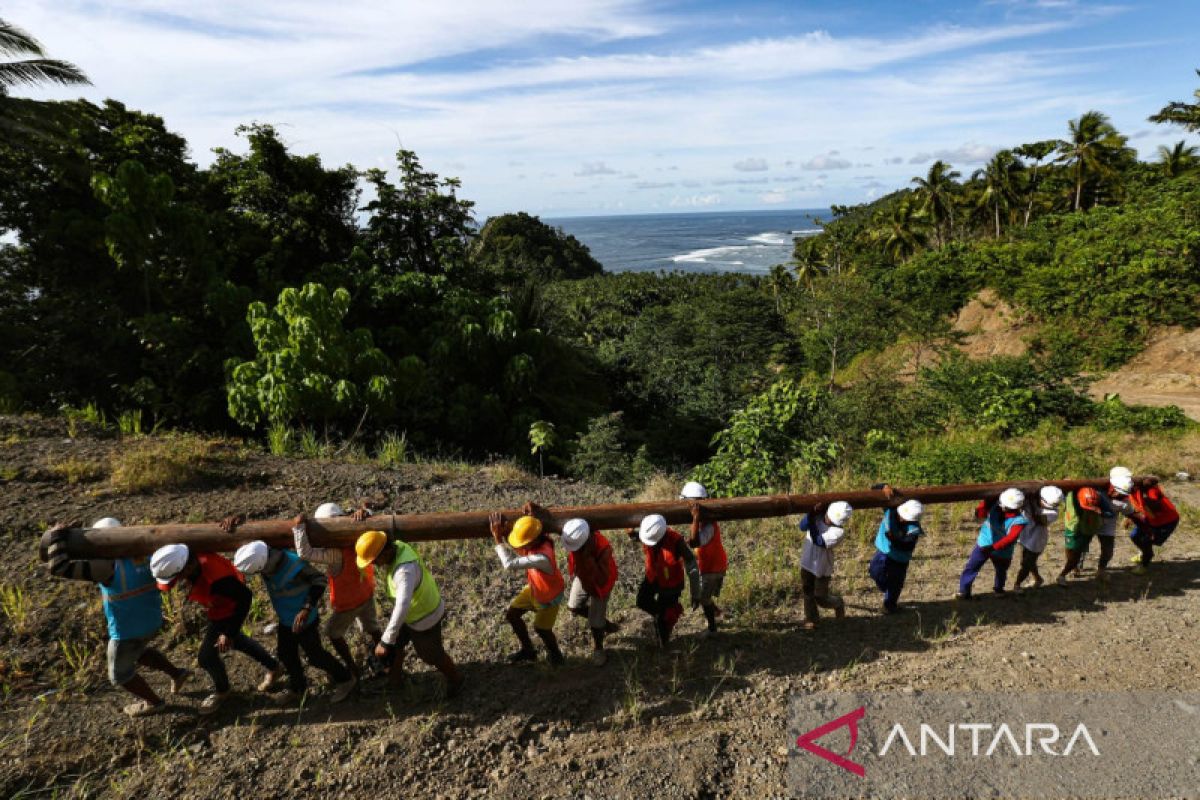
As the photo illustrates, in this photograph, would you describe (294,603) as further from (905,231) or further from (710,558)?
(905,231)

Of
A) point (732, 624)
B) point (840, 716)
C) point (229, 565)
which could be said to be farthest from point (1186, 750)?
point (229, 565)

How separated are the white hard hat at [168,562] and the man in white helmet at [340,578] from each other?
691 millimetres

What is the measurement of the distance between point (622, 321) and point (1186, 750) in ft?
112

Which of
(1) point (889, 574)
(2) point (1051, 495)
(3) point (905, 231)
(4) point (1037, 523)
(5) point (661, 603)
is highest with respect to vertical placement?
(3) point (905, 231)

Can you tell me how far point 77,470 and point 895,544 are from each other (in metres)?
9.55

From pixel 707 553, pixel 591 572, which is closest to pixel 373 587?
pixel 591 572

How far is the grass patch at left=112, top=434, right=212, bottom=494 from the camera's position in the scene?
7492 mm

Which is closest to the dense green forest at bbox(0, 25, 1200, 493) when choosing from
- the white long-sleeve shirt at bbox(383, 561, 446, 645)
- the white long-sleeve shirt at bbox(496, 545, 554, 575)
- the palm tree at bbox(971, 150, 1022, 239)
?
the white long-sleeve shirt at bbox(496, 545, 554, 575)

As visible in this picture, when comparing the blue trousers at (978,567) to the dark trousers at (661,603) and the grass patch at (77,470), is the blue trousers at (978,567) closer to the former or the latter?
the dark trousers at (661,603)

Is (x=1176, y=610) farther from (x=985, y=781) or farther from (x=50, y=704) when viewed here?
(x=50, y=704)

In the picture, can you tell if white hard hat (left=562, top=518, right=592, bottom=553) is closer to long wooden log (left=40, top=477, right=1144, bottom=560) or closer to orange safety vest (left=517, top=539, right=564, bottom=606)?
orange safety vest (left=517, top=539, right=564, bottom=606)

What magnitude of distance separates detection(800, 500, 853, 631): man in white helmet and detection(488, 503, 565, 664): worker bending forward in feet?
7.45

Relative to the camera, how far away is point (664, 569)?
4.82 m

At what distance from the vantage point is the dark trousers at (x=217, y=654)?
170 inches
